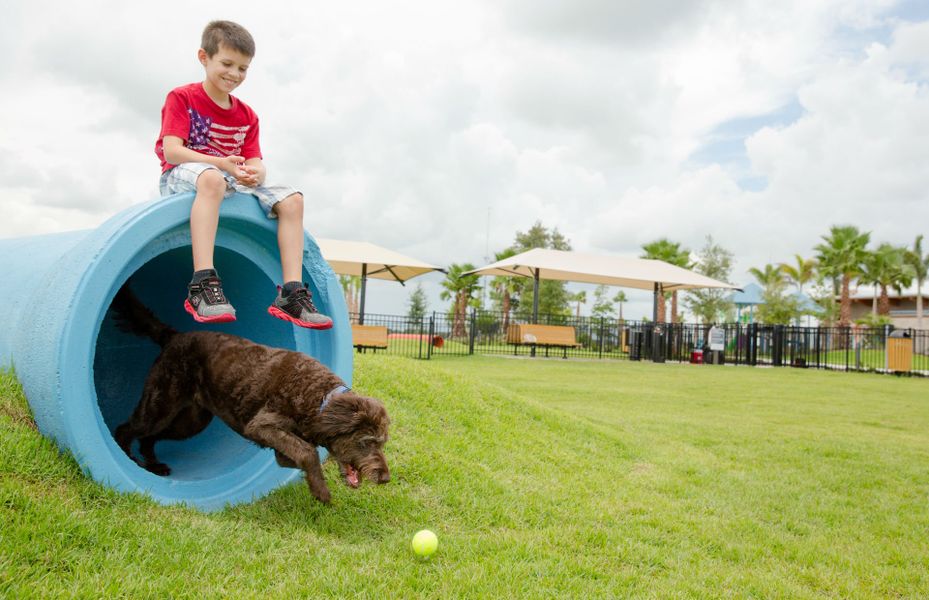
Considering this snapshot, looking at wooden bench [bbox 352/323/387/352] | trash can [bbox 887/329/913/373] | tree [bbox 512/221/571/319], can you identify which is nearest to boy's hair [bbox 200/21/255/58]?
wooden bench [bbox 352/323/387/352]

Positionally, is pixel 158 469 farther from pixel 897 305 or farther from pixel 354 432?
pixel 897 305

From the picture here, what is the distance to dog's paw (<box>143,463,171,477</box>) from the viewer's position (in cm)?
435

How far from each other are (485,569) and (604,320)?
23676mm

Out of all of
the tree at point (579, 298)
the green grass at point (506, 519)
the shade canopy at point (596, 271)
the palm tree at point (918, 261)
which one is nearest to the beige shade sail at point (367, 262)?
the shade canopy at point (596, 271)

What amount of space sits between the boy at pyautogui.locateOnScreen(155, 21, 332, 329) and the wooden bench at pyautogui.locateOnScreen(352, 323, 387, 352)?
1359cm

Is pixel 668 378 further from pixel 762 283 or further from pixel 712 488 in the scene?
pixel 762 283

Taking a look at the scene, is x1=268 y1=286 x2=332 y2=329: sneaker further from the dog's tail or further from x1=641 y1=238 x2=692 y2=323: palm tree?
x1=641 y1=238 x2=692 y2=323: palm tree

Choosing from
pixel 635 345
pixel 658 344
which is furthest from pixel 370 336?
pixel 658 344

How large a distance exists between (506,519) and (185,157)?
3.04 m

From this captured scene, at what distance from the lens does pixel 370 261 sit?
19.7 metres

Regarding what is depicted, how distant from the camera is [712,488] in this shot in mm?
5723

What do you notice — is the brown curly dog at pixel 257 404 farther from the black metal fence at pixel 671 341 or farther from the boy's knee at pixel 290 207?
the black metal fence at pixel 671 341

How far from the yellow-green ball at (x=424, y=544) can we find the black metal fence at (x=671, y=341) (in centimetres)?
1730

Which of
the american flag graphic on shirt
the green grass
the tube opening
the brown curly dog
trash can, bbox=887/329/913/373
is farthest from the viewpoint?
trash can, bbox=887/329/913/373
